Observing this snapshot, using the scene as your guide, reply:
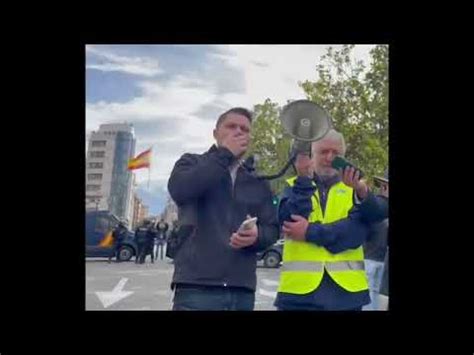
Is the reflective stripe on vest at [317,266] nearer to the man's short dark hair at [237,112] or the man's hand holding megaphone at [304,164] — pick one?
the man's hand holding megaphone at [304,164]

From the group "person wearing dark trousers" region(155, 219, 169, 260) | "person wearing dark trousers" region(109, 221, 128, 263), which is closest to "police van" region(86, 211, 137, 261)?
"person wearing dark trousers" region(109, 221, 128, 263)

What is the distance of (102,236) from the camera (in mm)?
4172

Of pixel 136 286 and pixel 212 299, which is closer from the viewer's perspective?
pixel 212 299

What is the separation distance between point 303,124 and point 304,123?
0.01m

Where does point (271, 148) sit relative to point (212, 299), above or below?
above

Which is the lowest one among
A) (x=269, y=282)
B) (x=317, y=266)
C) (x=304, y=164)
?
(x=269, y=282)

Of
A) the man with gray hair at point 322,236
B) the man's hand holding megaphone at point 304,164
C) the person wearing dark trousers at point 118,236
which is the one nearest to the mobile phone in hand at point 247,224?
the man with gray hair at point 322,236

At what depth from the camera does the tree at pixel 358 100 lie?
4.20m

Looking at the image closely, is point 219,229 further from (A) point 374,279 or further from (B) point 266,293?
(A) point 374,279

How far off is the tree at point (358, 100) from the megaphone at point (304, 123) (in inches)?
2.7

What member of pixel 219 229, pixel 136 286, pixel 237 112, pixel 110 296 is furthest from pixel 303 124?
pixel 110 296

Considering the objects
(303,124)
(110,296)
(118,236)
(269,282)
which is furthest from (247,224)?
(110,296)
